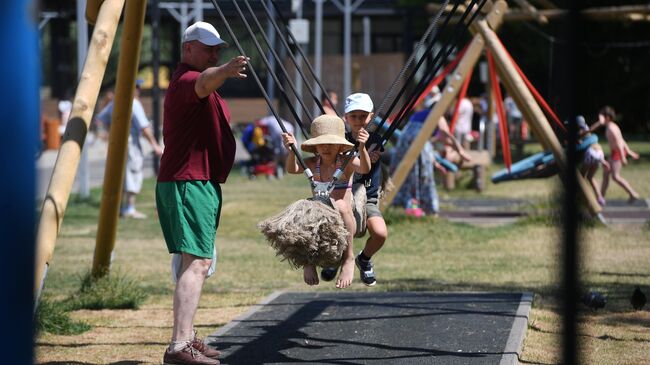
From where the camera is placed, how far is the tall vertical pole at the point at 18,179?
374cm

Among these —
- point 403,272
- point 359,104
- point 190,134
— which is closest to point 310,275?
point 190,134

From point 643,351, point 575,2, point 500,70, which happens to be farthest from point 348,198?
point 500,70

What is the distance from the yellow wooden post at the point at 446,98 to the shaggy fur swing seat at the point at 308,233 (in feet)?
25.7

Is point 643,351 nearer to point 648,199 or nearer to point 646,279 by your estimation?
point 646,279

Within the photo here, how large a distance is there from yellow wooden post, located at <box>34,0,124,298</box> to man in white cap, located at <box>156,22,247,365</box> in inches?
23.6

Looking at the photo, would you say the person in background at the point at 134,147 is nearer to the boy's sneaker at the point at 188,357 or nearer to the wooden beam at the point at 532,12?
the wooden beam at the point at 532,12

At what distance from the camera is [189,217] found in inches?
246

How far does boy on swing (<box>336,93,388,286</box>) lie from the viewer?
6.94 meters

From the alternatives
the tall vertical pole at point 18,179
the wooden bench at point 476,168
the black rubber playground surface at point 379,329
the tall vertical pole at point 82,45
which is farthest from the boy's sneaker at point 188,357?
the wooden bench at point 476,168

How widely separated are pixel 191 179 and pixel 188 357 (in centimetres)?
101

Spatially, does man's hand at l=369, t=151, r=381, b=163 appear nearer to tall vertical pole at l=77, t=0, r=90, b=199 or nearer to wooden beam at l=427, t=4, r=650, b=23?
wooden beam at l=427, t=4, r=650, b=23

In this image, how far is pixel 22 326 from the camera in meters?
3.76

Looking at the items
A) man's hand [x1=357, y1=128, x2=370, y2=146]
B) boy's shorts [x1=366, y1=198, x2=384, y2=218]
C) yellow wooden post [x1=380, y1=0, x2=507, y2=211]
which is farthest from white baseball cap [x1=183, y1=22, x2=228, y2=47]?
yellow wooden post [x1=380, y1=0, x2=507, y2=211]

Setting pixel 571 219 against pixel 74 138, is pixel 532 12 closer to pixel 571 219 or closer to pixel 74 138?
pixel 74 138
